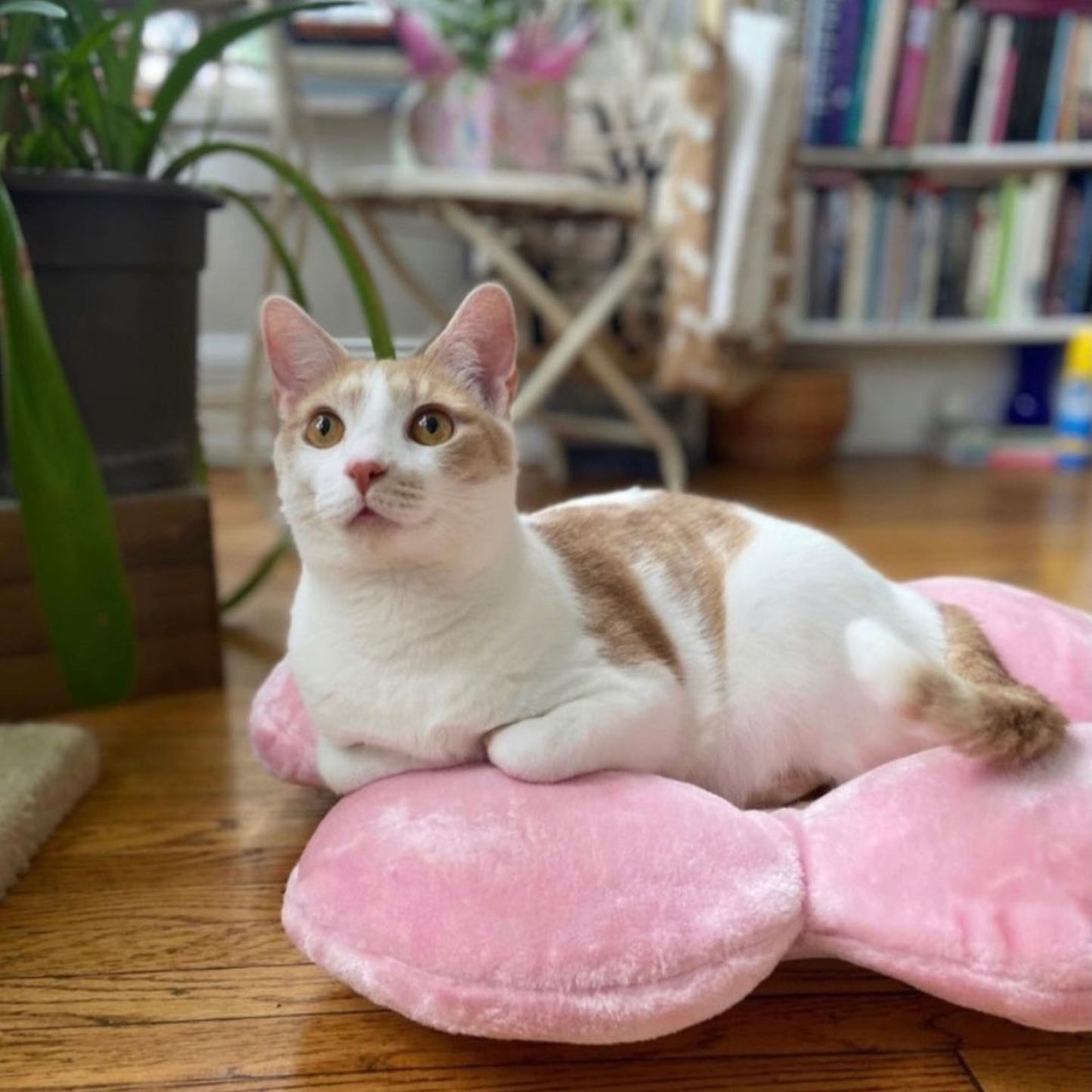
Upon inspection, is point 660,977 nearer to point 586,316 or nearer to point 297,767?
point 297,767

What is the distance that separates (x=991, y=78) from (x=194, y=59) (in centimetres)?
218

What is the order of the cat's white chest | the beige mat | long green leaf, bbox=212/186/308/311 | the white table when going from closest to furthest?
Answer: the cat's white chest, the beige mat, long green leaf, bbox=212/186/308/311, the white table

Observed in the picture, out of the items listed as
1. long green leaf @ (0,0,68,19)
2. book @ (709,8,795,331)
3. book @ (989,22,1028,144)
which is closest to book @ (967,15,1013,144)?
book @ (989,22,1028,144)

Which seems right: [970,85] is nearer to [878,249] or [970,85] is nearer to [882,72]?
[882,72]

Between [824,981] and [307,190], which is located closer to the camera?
[824,981]

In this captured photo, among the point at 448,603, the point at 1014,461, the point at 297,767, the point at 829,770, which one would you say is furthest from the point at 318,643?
the point at 1014,461

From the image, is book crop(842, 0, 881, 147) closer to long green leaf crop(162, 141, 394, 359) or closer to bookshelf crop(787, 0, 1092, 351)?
bookshelf crop(787, 0, 1092, 351)

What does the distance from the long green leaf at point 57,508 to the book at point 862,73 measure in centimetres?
225

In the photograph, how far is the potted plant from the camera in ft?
2.95

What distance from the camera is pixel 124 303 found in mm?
1023

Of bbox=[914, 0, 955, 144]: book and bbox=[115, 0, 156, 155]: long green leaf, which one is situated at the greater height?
bbox=[914, 0, 955, 144]: book

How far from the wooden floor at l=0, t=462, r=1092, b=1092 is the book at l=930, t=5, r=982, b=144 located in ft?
7.93

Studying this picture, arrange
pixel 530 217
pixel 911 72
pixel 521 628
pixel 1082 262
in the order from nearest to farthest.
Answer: pixel 521 628 < pixel 530 217 < pixel 911 72 < pixel 1082 262

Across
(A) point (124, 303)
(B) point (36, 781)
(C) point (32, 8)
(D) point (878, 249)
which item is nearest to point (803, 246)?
(D) point (878, 249)
